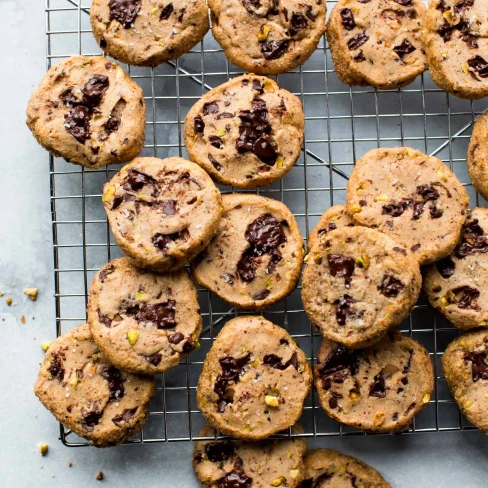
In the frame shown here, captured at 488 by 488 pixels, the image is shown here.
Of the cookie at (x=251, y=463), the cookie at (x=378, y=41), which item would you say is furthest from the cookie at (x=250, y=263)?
the cookie at (x=378, y=41)

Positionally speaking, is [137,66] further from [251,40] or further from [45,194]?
[45,194]

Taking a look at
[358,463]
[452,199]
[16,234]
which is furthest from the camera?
[16,234]

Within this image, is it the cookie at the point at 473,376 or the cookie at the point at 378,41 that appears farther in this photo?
the cookie at the point at 378,41

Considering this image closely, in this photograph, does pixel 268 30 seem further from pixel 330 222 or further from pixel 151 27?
pixel 330 222

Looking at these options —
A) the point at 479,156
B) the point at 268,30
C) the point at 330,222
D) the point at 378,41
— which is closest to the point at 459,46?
the point at 378,41

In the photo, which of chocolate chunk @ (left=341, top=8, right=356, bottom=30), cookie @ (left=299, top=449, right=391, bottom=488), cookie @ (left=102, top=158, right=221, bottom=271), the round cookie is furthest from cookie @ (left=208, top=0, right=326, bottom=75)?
cookie @ (left=299, top=449, right=391, bottom=488)

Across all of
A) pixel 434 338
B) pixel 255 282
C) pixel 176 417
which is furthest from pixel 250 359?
pixel 434 338

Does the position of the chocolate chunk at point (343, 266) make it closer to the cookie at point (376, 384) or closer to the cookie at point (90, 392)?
the cookie at point (376, 384)
